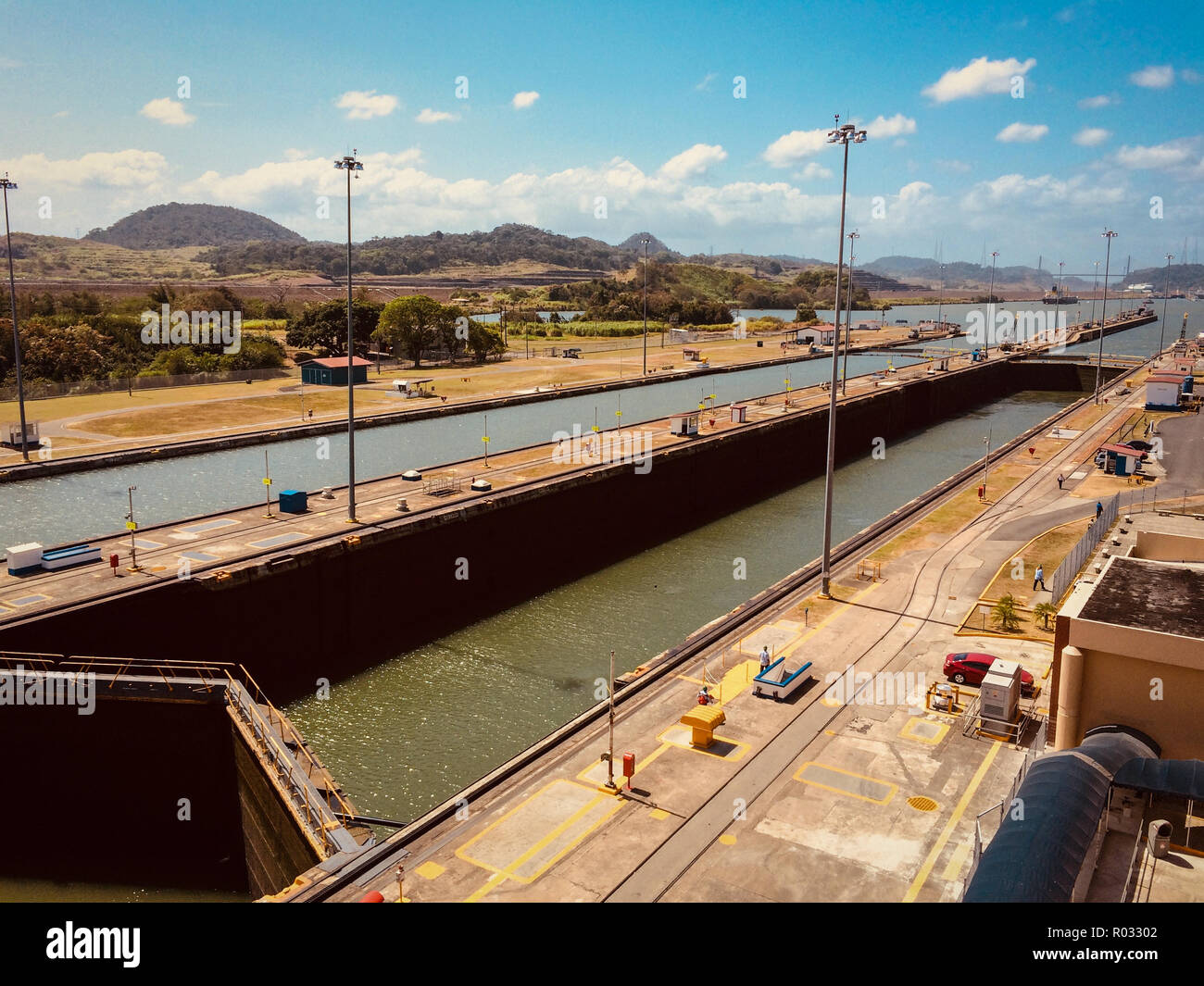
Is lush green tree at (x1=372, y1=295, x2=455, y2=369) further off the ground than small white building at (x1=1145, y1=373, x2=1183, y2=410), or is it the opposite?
lush green tree at (x1=372, y1=295, x2=455, y2=369)

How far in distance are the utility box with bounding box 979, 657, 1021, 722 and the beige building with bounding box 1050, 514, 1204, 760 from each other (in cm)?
107

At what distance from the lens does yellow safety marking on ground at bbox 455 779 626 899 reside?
18.5 m

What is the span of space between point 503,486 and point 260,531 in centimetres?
1321

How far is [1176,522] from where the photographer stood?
37.0 m

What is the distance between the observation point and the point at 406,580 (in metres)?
38.6

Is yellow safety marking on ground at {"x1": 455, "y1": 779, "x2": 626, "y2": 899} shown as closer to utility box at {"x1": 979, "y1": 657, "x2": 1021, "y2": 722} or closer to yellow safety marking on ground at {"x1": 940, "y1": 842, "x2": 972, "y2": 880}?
yellow safety marking on ground at {"x1": 940, "y1": 842, "x2": 972, "y2": 880}

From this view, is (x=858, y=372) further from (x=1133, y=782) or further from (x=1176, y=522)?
(x=1133, y=782)

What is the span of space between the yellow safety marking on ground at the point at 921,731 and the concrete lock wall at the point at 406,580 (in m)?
20.3

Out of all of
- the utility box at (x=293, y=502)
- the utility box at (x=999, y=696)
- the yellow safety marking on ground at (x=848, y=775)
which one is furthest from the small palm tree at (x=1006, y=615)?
the utility box at (x=293, y=502)

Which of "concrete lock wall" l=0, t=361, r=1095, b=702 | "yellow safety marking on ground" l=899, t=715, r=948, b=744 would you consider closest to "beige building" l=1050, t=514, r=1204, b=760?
"yellow safety marking on ground" l=899, t=715, r=948, b=744

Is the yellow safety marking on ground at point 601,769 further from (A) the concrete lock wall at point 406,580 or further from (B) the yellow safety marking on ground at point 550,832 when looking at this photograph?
(A) the concrete lock wall at point 406,580

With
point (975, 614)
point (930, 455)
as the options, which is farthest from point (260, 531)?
point (930, 455)

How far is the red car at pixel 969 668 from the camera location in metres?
27.1

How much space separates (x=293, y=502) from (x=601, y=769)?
954 inches
